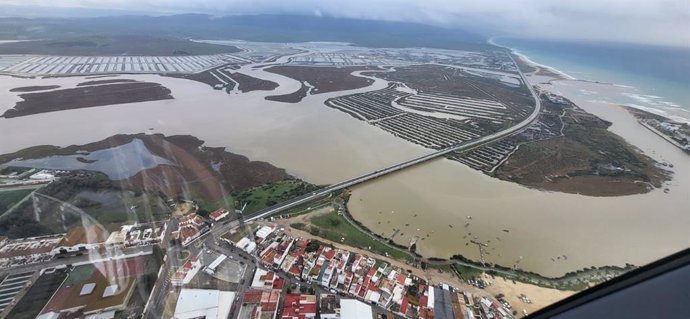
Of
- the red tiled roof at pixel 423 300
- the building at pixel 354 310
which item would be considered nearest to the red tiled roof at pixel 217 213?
the building at pixel 354 310

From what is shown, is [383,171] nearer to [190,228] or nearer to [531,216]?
[531,216]

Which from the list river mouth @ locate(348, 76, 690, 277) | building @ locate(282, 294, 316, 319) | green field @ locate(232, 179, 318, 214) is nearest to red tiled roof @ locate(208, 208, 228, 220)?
green field @ locate(232, 179, 318, 214)

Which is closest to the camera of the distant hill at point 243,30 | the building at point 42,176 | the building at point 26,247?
the building at point 26,247

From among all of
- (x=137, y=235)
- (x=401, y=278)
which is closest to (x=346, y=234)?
(x=401, y=278)

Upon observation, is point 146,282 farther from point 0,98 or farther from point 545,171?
point 0,98

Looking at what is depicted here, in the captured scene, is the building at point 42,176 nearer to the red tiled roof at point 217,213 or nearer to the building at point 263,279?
the red tiled roof at point 217,213

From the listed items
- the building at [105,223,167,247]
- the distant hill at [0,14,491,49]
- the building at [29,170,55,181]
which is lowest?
the building at [105,223,167,247]

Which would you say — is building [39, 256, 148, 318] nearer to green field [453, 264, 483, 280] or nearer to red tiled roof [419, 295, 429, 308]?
red tiled roof [419, 295, 429, 308]
